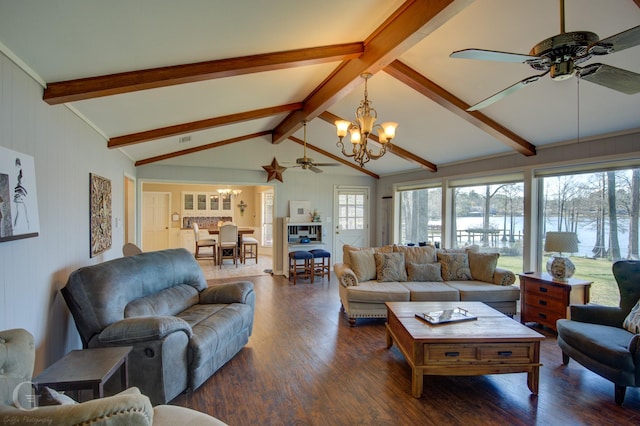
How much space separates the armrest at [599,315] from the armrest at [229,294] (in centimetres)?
325

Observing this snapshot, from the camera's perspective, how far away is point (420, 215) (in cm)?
680

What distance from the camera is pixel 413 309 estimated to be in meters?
3.19

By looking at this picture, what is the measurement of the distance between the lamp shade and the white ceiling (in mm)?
1253

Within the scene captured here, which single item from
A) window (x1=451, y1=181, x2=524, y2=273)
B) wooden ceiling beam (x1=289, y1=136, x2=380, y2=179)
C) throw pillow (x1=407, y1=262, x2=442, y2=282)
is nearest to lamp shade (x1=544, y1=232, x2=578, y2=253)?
window (x1=451, y1=181, x2=524, y2=273)

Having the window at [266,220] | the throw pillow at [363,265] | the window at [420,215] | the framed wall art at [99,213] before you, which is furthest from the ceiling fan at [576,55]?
the window at [266,220]

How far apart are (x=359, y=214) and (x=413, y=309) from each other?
483 centimetres

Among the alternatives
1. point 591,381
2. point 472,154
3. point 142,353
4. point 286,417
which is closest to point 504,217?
point 472,154

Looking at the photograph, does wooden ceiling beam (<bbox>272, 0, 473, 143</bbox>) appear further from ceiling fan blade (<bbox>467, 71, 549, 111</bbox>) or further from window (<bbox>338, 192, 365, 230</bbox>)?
window (<bbox>338, 192, 365, 230</bbox>)

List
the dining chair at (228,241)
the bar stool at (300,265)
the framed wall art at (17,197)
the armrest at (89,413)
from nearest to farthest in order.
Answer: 1. the armrest at (89,413)
2. the framed wall art at (17,197)
3. the bar stool at (300,265)
4. the dining chair at (228,241)

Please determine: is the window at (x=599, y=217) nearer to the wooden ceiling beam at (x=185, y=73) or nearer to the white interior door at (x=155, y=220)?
the wooden ceiling beam at (x=185, y=73)

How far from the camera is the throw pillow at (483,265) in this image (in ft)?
14.3

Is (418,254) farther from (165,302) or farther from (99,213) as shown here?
(99,213)

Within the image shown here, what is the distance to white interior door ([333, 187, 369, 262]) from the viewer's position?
300 inches

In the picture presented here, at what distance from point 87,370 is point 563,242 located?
14.6 feet
